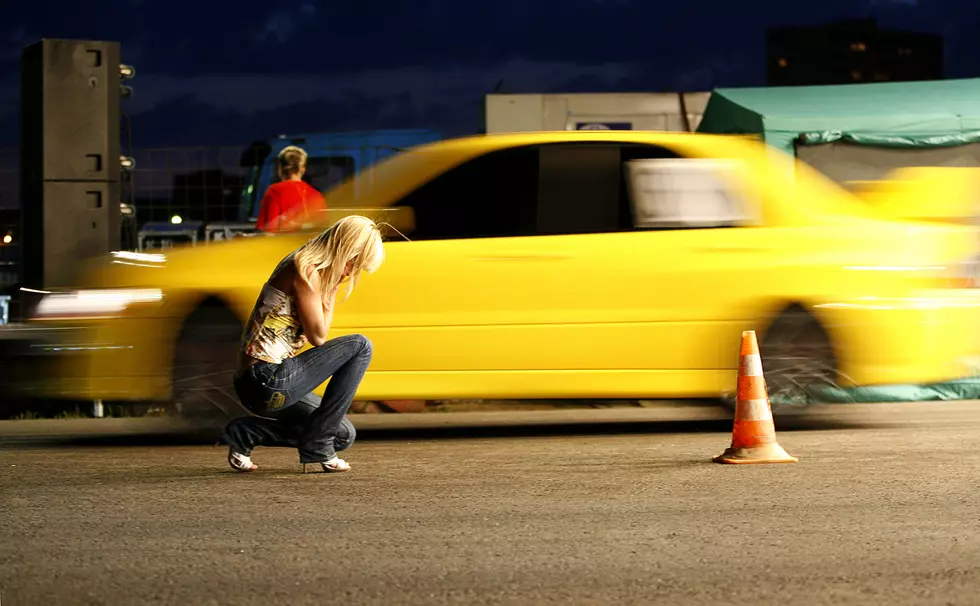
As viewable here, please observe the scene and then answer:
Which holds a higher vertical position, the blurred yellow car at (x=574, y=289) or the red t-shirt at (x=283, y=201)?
the red t-shirt at (x=283, y=201)

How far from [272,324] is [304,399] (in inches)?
16.3

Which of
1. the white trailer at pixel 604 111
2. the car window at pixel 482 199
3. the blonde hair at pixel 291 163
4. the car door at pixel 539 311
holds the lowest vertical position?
the car door at pixel 539 311

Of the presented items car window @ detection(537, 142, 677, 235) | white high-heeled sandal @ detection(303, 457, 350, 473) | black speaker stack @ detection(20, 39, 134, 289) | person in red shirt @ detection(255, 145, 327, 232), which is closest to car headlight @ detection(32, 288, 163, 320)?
person in red shirt @ detection(255, 145, 327, 232)

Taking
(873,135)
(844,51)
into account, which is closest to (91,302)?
(873,135)

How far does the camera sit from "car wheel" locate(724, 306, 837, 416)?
8.50 m

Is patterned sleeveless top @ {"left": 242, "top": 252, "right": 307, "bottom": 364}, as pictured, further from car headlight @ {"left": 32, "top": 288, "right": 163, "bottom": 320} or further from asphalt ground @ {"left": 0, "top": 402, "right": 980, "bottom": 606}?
car headlight @ {"left": 32, "top": 288, "right": 163, "bottom": 320}

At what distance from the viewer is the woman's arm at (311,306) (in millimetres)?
6598

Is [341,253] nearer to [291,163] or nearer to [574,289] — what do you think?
[574,289]

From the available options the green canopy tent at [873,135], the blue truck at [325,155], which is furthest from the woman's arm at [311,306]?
the blue truck at [325,155]

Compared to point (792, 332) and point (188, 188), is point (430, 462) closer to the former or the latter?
point (792, 332)

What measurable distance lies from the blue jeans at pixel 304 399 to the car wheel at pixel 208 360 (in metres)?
1.49

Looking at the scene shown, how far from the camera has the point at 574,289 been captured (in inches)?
328

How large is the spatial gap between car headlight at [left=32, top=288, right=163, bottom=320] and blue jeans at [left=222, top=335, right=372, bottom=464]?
5.99 feet

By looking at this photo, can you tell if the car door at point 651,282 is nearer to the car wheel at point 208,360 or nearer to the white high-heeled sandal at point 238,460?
the car wheel at point 208,360
